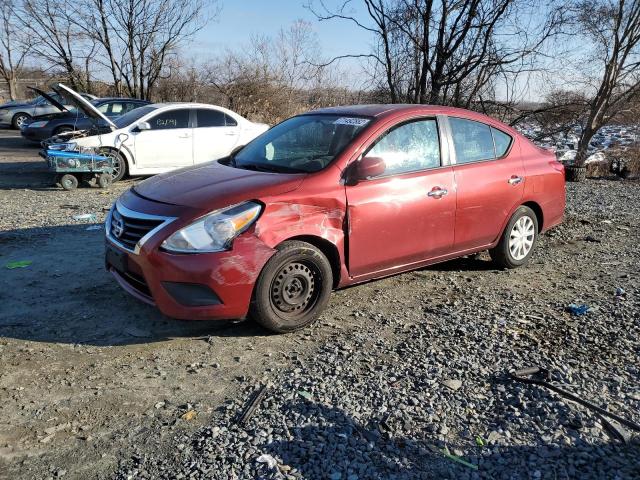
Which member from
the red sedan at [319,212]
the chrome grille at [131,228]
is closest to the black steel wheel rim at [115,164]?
the red sedan at [319,212]

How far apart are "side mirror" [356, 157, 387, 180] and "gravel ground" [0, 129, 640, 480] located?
119 centimetres

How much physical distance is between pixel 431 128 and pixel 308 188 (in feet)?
5.05

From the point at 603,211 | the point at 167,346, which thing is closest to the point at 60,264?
the point at 167,346

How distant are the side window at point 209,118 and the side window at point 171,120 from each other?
10.8 inches

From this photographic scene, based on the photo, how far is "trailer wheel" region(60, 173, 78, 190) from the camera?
391 inches

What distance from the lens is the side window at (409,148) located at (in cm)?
452

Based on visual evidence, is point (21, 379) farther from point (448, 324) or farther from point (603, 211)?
point (603, 211)

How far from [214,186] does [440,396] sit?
2.20 meters

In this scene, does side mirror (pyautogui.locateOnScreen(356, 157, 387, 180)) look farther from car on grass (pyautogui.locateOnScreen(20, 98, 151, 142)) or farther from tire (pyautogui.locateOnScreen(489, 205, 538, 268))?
car on grass (pyautogui.locateOnScreen(20, 98, 151, 142))

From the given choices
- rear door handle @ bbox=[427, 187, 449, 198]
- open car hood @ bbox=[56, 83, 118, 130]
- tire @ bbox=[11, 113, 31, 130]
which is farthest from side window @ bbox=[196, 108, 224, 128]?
tire @ bbox=[11, 113, 31, 130]

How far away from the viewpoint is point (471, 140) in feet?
17.1

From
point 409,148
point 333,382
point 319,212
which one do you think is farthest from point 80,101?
point 333,382

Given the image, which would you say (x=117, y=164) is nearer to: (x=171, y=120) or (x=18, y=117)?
(x=171, y=120)

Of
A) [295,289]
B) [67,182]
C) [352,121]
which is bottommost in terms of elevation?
[295,289]
